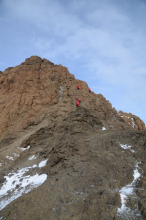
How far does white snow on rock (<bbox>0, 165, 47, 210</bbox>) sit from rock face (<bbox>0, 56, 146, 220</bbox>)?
8cm

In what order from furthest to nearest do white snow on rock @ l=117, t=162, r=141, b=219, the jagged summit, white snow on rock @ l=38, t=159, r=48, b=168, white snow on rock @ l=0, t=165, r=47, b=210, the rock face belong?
the jagged summit < white snow on rock @ l=38, t=159, r=48, b=168 < white snow on rock @ l=0, t=165, r=47, b=210 < the rock face < white snow on rock @ l=117, t=162, r=141, b=219

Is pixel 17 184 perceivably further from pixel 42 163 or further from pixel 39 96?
pixel 39 96

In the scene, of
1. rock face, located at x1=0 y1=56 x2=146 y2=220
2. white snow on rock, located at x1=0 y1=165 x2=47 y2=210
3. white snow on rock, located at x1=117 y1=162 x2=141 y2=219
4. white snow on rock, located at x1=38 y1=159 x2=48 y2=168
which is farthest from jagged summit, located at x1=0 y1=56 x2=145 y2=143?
white snow on rock, located at x1=117 y1=162 x2=141 y2=219

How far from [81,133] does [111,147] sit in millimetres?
4782

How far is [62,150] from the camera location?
13805 millimetres

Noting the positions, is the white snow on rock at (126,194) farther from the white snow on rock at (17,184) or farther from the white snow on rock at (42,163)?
the white snow on rock at (42,163)

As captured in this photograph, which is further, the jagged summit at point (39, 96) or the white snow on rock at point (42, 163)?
the jagged summit at point (39, 96)

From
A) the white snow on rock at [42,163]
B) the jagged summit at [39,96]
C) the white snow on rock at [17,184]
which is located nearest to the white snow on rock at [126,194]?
the white snow on rock at [17,184]

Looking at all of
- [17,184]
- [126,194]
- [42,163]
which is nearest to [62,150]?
[42,163]

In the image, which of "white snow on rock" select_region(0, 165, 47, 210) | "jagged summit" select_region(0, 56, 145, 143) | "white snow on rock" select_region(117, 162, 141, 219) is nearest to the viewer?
"white snow on rock" select_region(117, 162, 141, 219)

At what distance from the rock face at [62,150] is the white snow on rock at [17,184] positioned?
83 millimetres

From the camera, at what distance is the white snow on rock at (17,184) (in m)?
11.2

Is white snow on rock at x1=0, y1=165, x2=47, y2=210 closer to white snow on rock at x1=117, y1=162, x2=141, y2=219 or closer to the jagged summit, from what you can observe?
white snow on rock at x1=117, y1=162, x2=141, y2=219

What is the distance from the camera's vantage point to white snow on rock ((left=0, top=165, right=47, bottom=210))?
11.2m
